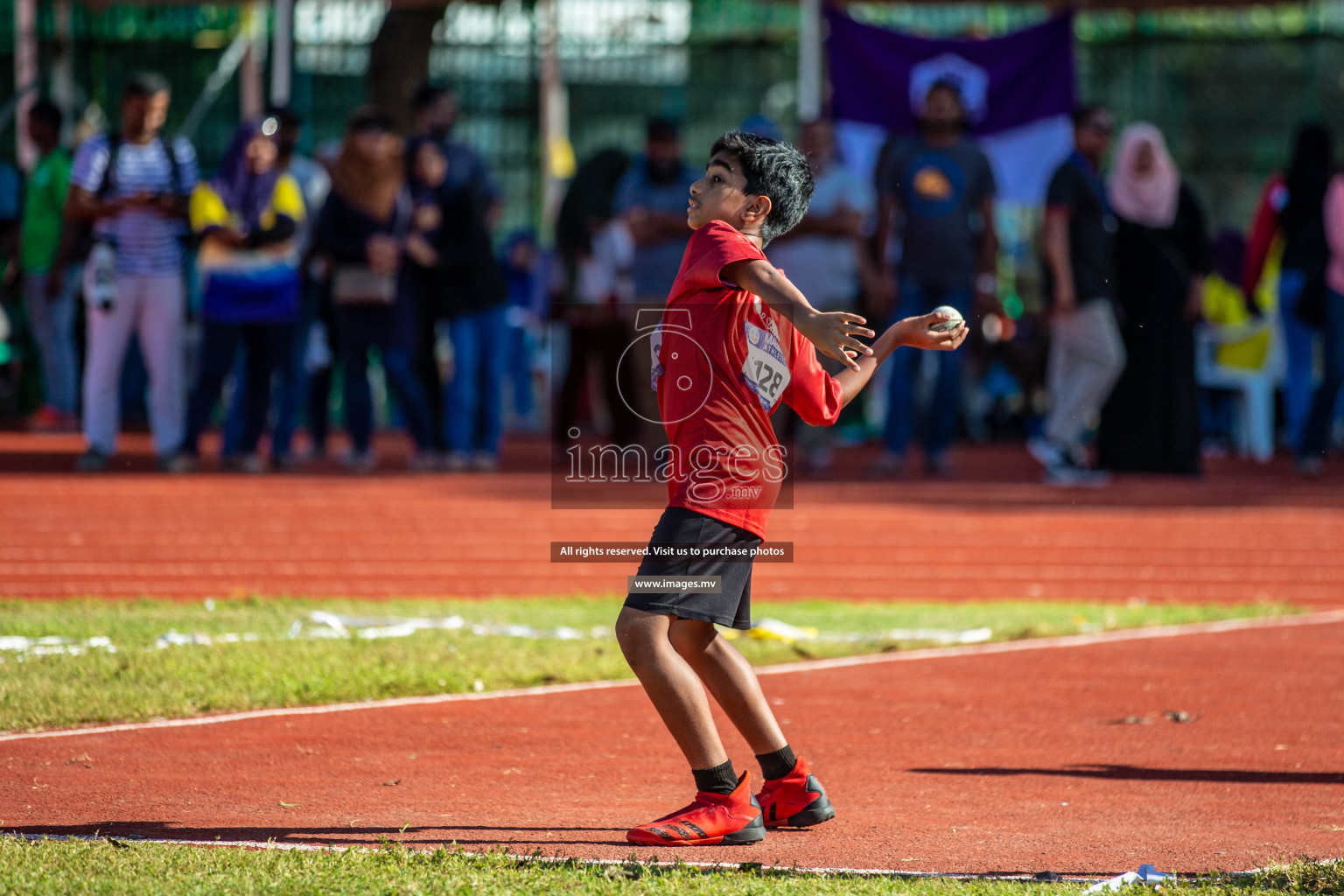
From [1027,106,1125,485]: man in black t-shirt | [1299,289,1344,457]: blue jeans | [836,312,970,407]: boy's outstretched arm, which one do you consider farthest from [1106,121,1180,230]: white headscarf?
[836,312,970,407]: boy's outstretched arm

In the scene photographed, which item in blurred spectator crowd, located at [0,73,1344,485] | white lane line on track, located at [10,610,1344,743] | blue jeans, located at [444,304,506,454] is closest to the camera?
white lane line on track, located at [10,610,1344,743]

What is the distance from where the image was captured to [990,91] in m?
14.6

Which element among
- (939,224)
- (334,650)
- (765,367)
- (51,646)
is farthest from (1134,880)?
(939,224)

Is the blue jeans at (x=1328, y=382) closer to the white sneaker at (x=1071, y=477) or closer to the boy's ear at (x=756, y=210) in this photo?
the white sneaker at (x=1071, y=477)

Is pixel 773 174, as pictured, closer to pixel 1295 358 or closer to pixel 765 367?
pixel 765 367

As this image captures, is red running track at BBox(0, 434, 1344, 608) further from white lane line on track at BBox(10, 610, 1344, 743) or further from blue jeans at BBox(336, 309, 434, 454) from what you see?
white lane line on track at BBox(10, 610, 1344, 743)

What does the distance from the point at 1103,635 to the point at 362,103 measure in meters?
11.0

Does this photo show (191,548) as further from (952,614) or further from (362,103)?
(362,103)

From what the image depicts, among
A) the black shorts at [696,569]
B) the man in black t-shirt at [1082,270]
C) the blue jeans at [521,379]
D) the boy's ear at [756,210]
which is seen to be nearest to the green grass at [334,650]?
the man in black t-shirt at [1082,270]

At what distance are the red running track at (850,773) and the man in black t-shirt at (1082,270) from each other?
12.7 feet

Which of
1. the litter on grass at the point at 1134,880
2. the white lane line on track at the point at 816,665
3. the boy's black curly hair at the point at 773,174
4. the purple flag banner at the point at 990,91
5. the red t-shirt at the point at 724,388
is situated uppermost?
the purple flag banner at the point at 990,91

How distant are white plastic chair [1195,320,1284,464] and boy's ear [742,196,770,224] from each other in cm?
1108

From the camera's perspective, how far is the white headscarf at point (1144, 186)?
11.2m

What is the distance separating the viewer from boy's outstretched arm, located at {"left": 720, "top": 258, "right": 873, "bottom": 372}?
12.5ft
